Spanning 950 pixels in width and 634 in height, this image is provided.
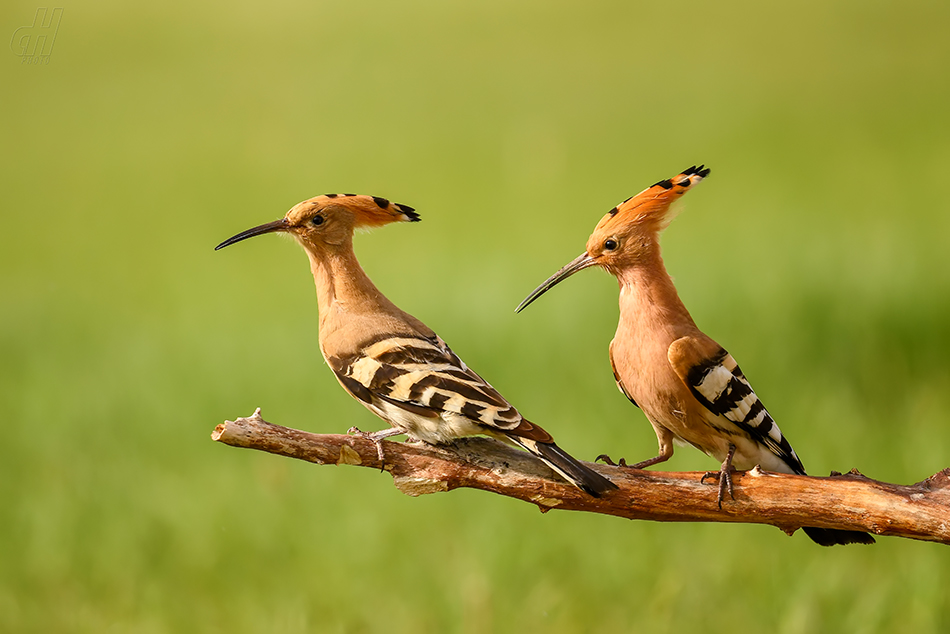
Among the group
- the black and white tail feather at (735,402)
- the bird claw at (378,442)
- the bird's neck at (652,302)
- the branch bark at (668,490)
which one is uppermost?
the bird's neck at (652,302)

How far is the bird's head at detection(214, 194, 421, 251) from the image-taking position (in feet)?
4.23

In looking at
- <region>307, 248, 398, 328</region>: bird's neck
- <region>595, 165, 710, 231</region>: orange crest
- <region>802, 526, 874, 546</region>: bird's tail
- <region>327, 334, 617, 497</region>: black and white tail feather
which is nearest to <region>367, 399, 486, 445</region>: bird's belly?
<region>327, 334, 617, 497</region>: black and white tail feather

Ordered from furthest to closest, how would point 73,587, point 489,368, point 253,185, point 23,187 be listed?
point 23,187, point 253,185, point 489,368, point 73,587

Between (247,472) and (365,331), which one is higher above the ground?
(247,472)

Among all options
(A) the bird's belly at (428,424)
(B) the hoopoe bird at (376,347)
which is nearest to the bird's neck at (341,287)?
(B) the hoopoe bird at (376,347)

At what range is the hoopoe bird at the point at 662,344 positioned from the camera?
129 centimetres

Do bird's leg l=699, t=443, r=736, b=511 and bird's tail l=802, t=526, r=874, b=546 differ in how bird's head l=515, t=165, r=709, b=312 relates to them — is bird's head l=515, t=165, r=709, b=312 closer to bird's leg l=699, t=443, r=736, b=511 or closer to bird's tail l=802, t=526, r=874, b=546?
bird's leg l=699, t=443, r=736, b=511

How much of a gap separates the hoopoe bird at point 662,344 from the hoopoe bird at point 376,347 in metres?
0.16

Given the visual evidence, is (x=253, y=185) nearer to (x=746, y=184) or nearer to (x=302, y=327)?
(x=302, y=327)

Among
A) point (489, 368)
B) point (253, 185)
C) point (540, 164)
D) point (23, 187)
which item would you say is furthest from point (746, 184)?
point (23, 187)

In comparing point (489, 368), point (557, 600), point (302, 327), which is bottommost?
point (557, 600)

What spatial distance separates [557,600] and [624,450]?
59 cm

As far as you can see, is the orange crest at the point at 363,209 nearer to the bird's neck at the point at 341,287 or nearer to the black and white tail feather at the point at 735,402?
the bird's neck at the point at 341,287

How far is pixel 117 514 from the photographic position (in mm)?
3109
